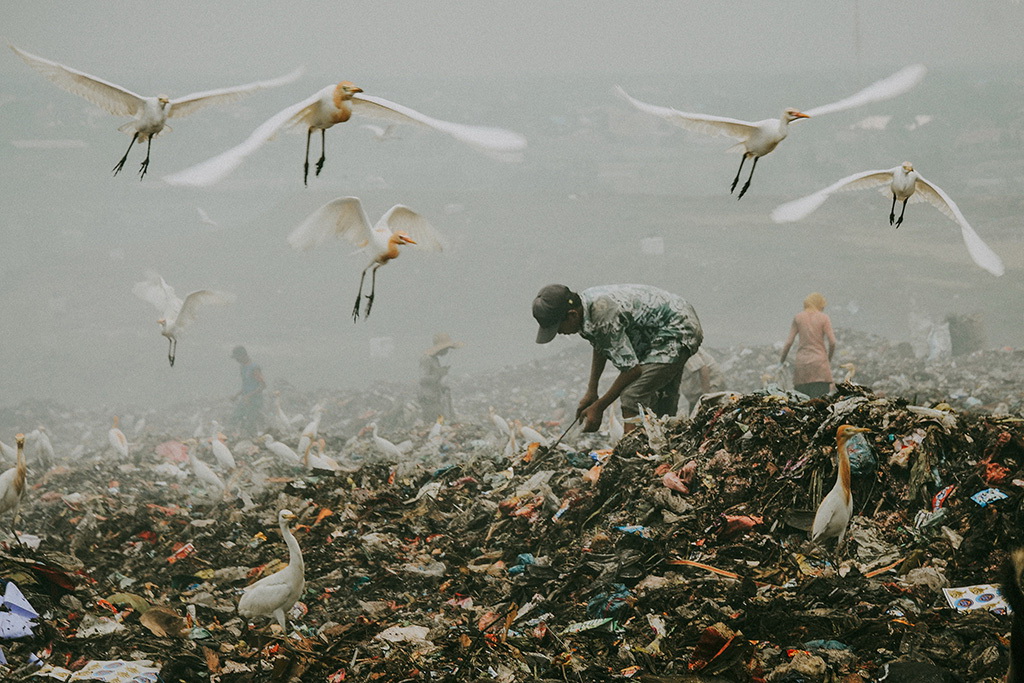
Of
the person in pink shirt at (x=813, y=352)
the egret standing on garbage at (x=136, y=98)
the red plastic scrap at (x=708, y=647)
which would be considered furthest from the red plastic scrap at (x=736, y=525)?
the person in pink shirt at (x=813, y=352)

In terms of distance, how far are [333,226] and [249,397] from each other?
7.81 meters

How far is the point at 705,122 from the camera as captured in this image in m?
3.29

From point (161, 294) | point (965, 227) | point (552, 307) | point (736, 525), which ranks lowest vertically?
point (736, 525)

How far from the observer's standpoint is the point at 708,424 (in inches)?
145

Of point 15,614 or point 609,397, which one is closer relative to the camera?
point 15,614

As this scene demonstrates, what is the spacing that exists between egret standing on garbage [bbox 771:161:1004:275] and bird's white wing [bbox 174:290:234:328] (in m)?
3.20

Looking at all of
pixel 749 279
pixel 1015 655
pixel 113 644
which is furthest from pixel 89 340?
pixel 1015 655

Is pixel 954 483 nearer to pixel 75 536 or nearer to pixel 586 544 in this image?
pixel 586 544

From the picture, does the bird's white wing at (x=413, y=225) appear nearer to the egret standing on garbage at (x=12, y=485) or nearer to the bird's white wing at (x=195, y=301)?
the bird's white wing at (x=195, y=301)

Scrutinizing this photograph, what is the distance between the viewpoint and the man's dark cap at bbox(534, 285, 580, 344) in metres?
3.70

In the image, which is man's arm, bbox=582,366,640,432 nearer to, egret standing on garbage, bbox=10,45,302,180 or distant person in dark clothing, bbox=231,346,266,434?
egret standing on garbage, bbox=10,45,302,180

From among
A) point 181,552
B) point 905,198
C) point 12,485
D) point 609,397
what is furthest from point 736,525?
point 12,485

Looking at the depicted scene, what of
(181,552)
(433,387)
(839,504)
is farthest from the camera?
(433,387)

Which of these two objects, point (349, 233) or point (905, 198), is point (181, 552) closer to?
point (349, 233)
